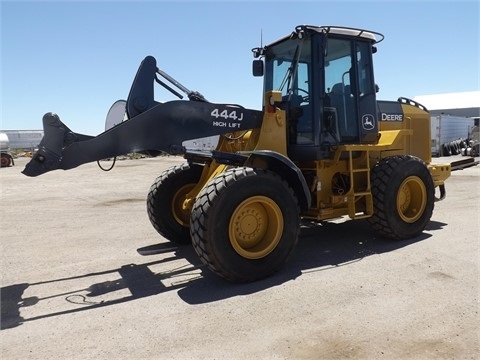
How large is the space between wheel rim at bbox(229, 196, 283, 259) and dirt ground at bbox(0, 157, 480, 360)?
36 cm

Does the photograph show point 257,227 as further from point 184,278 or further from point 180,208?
point 180,208

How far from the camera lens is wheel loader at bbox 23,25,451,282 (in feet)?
14.9

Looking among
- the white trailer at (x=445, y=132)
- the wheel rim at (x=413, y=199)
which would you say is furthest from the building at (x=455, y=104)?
the wheel rim at (x=413, y=199)

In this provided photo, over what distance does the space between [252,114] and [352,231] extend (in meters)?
2.83

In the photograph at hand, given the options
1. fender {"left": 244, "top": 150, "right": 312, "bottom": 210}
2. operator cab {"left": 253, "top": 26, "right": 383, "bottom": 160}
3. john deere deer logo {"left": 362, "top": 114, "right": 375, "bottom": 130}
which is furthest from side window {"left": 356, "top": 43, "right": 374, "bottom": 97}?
fender {"left": 244, "top": 150, "right": 312, "bottom": 210}

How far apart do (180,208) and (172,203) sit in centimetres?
16

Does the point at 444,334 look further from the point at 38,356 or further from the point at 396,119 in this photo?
the point at 396,119

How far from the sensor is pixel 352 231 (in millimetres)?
6930

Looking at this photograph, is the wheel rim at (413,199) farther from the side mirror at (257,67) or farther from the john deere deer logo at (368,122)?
the side mirror at (257,67)

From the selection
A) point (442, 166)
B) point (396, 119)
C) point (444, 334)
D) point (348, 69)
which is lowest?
point (444, 334)

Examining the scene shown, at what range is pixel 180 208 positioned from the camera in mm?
6340

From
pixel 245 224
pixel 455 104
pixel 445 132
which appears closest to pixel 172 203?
pixel 245 224

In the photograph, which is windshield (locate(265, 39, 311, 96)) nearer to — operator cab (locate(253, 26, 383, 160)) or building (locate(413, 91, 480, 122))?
operator cab (locate(253, 26, 383, 160))

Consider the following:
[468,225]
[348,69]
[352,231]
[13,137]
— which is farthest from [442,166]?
[13,137]
